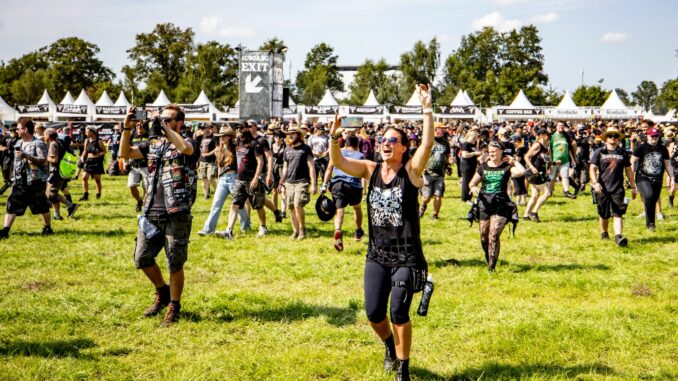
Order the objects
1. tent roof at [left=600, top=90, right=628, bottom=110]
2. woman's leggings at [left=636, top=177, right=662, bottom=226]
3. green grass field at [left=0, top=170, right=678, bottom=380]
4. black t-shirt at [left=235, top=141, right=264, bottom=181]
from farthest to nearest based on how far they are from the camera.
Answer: tent roof at [left=600, top=90, right=628, bottom=110] → woman's leggings at [left=636, top=177, right=662, bottom=226] → black t-shirt at [left=235, top=141, right=264, bottom=181] → green grass field at [left=0, top=170, right=678, bottom=380]

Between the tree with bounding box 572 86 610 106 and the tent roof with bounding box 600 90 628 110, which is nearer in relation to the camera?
the tent roof with bounding box 600 90 628 110

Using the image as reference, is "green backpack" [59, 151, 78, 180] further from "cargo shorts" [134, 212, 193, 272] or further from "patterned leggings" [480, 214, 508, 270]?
"patterned leggings" [480, 214, 508, 270]

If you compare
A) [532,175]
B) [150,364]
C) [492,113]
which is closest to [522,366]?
[150,364]

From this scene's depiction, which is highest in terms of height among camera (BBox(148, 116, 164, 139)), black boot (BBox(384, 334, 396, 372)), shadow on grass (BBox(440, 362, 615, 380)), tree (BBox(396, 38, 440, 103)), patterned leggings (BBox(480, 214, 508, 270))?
tree (BBox(396, 38, 440, 103))

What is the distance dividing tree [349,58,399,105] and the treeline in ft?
0.49

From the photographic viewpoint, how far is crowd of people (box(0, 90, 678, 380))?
4.78 metres

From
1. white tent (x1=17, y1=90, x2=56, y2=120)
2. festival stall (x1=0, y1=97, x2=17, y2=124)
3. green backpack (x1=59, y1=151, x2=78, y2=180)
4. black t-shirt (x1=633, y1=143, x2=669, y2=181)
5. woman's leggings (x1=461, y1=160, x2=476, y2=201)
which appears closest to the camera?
black t-shirt (x1=633, y1=143, x2=669, y2=181)

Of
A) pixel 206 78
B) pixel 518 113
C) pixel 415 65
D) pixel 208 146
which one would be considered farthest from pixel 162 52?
pixel 208 146

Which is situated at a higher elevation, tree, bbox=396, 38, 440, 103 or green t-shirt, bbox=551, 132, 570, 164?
tree, bbox=396, 38, 440, 103

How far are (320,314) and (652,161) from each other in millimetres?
7735

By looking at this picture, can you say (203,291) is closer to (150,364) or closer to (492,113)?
(150,364)

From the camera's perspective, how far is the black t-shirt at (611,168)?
10492mm

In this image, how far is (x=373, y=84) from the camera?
95.7 meters

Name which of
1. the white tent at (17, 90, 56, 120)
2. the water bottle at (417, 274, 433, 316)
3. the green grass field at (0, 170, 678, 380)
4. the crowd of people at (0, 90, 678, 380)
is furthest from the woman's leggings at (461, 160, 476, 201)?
the white tent at (17, 90, 56, 120)
